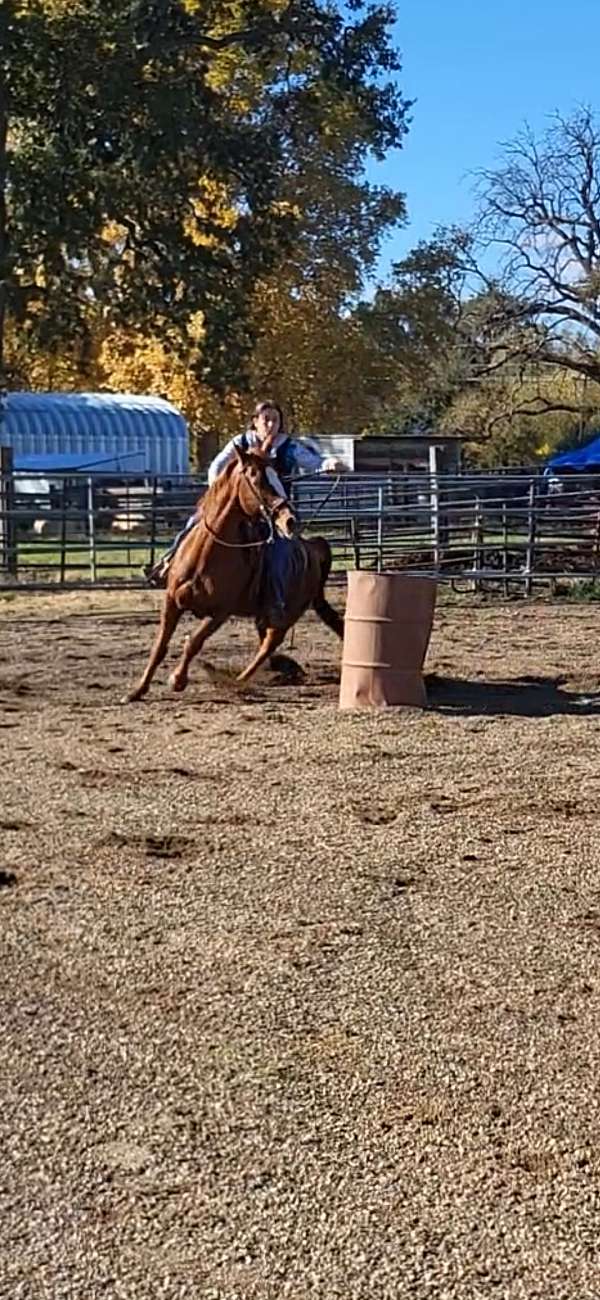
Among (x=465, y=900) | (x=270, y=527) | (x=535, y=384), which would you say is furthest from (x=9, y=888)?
(x=535, y=384)

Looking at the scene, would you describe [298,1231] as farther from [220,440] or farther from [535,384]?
[220,440]

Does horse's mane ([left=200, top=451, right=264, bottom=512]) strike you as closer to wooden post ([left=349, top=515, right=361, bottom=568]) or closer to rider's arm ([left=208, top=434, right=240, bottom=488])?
rider's arm ([left=208, top=434, right=240, bottom=488])

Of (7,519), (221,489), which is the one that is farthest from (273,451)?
(7,519)

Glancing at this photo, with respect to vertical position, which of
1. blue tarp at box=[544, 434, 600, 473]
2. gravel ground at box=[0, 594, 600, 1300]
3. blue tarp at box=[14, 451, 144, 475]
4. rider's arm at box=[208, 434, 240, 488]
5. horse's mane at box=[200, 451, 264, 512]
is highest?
rider's arm at box=[208, 434, 240, 488]

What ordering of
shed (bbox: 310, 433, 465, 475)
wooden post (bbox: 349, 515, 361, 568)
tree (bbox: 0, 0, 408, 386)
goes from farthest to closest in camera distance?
shed (bbox: 310, 433, 465, 475), tree (bbox: 0, 0, 408, 386), wooden post (bbox: 349, 515, 361, 568)

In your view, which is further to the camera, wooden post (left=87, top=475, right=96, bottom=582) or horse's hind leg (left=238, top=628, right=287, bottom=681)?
wooden post (left=87, top=475, right=96, bottom=582)

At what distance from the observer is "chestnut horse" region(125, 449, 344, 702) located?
9547 mm

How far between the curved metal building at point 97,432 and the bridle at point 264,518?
28.4 meters

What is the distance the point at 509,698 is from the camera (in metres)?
10.3

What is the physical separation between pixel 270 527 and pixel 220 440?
3430 cm

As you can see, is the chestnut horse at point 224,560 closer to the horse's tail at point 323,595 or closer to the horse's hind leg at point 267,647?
the horse's hind leg at point 267,647

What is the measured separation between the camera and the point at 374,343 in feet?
124

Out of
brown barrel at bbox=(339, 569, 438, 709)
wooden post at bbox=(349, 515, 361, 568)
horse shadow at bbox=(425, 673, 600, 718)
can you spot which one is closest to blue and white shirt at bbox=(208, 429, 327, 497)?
brown barrel at bbox=(339, 569, 438, 709)

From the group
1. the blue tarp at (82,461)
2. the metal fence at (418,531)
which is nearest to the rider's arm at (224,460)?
the metal fence at (418,531)
